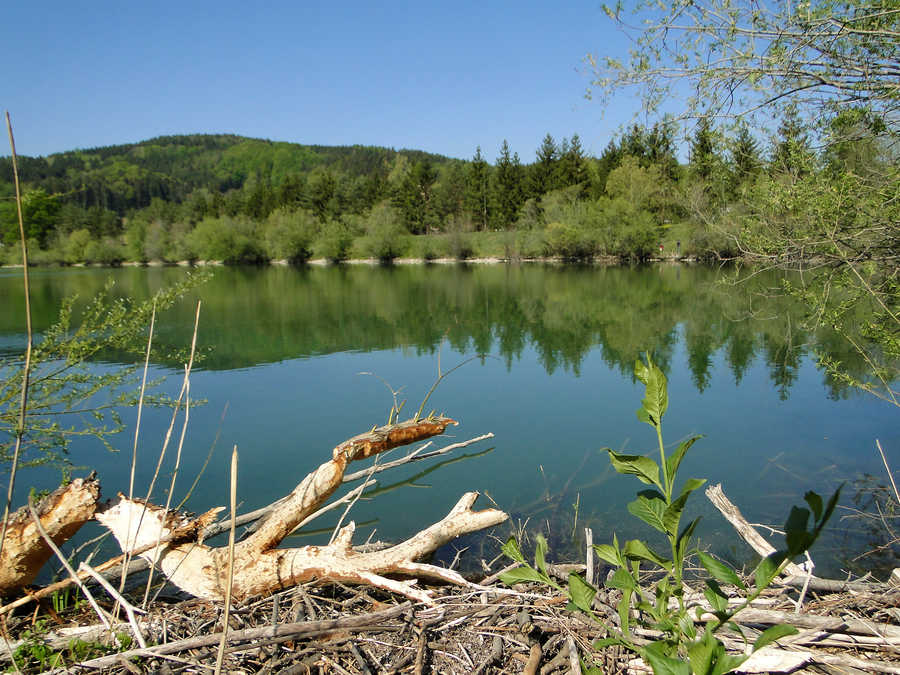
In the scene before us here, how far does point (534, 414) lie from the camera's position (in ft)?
28.2

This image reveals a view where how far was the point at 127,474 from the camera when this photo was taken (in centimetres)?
676

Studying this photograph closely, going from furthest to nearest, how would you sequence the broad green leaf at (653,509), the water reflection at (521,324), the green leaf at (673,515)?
the water reflection at (521,324)
the broad green leaf at (653,509)
the green leaf at (673,515)

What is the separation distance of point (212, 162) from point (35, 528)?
571ft

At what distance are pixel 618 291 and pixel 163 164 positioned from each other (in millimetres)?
154504

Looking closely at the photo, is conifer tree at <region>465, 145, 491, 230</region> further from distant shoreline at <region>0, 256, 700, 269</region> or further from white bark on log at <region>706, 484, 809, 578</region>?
white bark on log at <region>706, 484, 809, 578</region>

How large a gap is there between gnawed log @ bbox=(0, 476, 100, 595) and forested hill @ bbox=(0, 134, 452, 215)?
343ft

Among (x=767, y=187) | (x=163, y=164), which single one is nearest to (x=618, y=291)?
(x=767, y=187)

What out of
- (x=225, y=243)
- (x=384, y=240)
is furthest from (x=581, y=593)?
(x=225, y=243)

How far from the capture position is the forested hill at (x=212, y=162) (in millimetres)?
108938

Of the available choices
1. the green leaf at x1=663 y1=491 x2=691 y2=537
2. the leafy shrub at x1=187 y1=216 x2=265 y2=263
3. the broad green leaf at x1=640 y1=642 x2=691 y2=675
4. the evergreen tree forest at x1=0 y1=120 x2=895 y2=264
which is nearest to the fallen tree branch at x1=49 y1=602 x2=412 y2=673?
the broad green leaf at x1=640 y1=642 x2=691 y2=675

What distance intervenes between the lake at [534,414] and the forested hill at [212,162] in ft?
305

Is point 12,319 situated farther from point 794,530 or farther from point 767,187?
point 794,530

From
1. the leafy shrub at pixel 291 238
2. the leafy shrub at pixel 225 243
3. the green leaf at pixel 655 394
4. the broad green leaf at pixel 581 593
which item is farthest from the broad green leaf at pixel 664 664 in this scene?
the leafy shrub at pixel 225 243

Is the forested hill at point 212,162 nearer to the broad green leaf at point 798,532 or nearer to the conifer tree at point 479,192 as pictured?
the conifer tree at point 479,192
